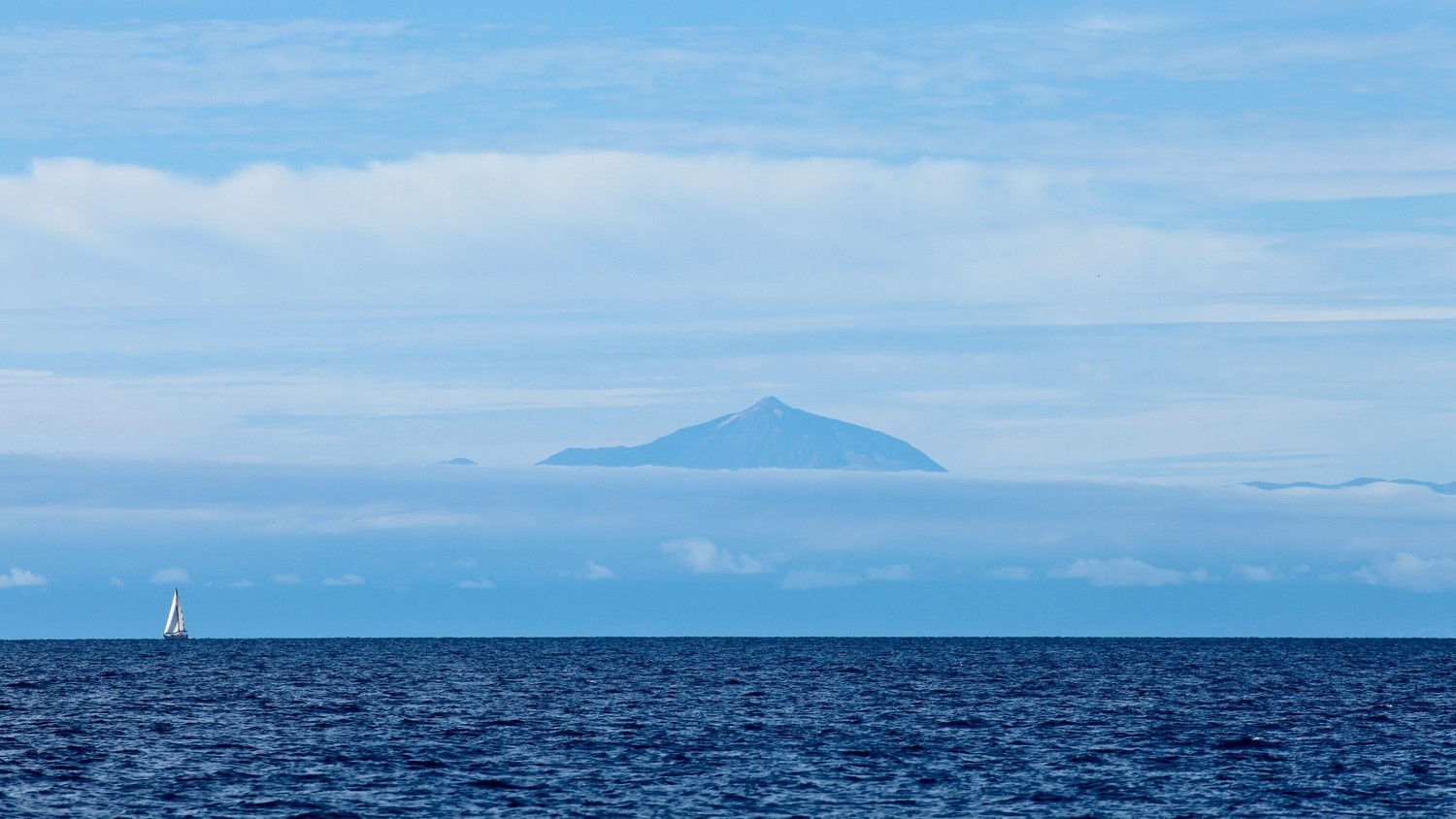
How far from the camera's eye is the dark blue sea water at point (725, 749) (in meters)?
60.0

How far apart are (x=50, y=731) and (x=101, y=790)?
2743 cm

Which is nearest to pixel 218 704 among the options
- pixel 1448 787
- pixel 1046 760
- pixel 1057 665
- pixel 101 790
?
pixel 101 790

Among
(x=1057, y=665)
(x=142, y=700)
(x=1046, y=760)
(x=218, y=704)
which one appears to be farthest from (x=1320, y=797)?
(x=1057, y=665)

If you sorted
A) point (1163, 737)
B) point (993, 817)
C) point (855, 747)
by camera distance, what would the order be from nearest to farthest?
point (993, 817) → point (855, 747) → point (1163, 737)

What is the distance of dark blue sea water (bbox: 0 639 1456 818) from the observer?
5997 centimetres

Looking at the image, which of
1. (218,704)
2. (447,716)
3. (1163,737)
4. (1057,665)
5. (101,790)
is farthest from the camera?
(1057,665)

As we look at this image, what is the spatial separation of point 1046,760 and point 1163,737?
1423 cm

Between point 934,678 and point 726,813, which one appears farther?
point 934,678

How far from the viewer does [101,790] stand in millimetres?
61625

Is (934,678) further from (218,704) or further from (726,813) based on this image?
(726,813)

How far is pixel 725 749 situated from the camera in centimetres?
7731

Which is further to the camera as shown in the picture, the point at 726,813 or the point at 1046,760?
the point at 1046,760

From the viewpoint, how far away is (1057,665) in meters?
185

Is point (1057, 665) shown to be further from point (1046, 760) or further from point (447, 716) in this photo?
point (1046, 760)
